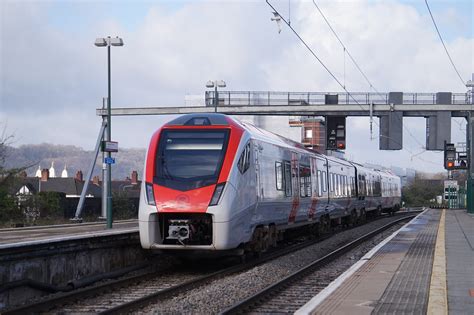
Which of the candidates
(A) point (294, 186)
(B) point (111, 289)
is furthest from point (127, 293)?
(A) point (294, 186)

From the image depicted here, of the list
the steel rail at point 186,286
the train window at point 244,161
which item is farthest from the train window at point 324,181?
the train window at point 244,161

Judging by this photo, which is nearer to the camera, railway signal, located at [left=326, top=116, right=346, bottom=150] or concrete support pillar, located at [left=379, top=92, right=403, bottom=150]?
concrete support pillar, located at [left=379, top=92, right=403, bottom=150]

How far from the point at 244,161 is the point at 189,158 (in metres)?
1.25

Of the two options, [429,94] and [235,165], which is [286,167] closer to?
[235,165]

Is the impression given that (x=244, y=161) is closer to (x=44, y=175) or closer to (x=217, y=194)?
(x=217, y=194)

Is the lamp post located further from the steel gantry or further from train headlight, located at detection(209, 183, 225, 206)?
train headlight, located at detection(209, 183, 225, 206)

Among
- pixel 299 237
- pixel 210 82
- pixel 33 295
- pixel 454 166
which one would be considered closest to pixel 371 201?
pixel 454 166

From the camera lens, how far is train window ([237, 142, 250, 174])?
1492 cm

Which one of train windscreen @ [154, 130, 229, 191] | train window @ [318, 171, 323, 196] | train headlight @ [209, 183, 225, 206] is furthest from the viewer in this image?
train window @ [318, 171, 323, 196]

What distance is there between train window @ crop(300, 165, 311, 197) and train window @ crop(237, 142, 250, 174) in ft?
19.4

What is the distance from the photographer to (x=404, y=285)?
12.1 m

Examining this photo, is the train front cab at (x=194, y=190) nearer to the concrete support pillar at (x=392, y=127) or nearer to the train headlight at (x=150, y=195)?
the train headlight at (x=150, y=195)

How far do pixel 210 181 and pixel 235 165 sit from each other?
690mm

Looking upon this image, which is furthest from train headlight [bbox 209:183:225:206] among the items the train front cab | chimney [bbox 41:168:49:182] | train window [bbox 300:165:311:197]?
chimney [bbox 41:168:49:182]
